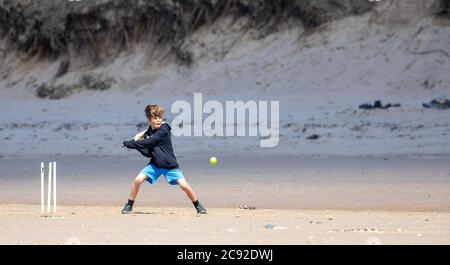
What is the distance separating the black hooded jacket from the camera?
1205 centimetres

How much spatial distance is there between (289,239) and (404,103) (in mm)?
13932

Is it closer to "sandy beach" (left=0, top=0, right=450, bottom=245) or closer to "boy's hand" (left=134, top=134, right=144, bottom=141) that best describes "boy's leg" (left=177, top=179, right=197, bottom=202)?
"sandy beach" (left=0, top=0, right=450, bottom=245)

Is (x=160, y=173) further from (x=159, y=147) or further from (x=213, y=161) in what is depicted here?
(x=213, y=161)

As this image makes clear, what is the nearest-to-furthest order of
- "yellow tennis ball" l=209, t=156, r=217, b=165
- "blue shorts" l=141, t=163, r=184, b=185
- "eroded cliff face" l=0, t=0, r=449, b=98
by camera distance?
"blue shorts" l=141, t=163, r=184, b=185
"yellow tennis ball" l=209, t=156, r=217, b=165
"eroded cliff face" l=0, t=0, r=449, b=98

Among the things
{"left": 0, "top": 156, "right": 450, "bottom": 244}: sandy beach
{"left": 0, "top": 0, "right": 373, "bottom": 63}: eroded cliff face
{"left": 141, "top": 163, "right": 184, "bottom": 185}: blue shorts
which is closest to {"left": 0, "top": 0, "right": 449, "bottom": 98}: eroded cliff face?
{"left": 0, "top": 0, "right": 373, "bottom": 63}: eroded cliff face

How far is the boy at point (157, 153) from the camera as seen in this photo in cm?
1207

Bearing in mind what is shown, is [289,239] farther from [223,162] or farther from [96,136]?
[96,136]

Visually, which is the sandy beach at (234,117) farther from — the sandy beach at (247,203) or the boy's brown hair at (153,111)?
the boy's brown hair at (153,111)

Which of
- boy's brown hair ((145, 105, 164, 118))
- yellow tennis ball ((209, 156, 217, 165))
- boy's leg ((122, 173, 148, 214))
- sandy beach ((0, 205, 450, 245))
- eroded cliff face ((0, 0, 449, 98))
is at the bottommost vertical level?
sandy beach ((0, 205, 450, 245))

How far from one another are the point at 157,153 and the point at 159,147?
6 centimetres

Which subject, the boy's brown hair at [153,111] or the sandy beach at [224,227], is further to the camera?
the boy's brown hair at [153,111]

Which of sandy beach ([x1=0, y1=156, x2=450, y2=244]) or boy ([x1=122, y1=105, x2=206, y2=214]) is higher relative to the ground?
boy ([x1=122, y1=105, x2=206, y2=214])

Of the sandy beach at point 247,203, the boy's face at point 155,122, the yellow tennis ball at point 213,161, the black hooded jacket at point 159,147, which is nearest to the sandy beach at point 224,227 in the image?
the sandy beach at point 247,203

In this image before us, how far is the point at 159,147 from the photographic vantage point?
12188mm
